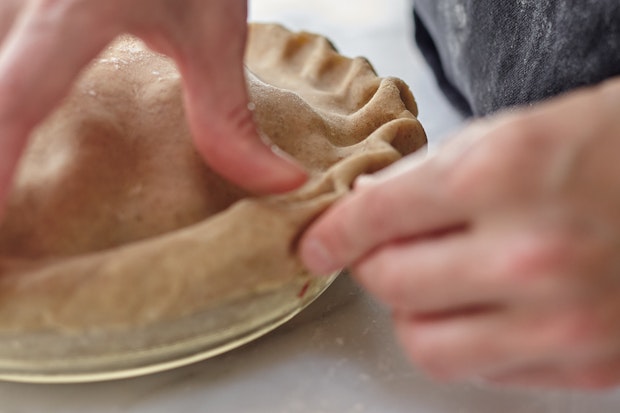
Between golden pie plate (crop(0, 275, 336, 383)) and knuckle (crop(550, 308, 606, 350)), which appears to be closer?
knuckle (crop(550, 308, 606, 350))

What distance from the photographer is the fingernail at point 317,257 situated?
691 mm

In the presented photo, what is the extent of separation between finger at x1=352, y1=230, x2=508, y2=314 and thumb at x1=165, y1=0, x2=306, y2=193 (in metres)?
0.16

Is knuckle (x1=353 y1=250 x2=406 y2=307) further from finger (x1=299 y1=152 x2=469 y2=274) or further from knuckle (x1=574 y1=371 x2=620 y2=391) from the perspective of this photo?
knuckle (x1=574 y1=371 x2=620 y2=391)

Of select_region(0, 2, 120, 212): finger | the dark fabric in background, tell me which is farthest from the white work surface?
the dark fabric in background

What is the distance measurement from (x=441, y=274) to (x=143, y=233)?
311 mm

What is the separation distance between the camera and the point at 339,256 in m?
0.69

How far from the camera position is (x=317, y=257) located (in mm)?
699

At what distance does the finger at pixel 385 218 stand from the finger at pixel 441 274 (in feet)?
0.04

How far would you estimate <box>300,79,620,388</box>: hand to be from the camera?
0.55 m

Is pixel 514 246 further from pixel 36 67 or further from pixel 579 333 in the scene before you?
pixel 36 67

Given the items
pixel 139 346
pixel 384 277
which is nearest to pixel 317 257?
pixel 384 277

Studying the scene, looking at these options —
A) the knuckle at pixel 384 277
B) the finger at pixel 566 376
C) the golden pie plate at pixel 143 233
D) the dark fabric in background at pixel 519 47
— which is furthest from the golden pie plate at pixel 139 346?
the dark fabric in background at pixel 519 47

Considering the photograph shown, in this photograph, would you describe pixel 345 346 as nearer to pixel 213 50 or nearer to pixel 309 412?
pixel 309 412

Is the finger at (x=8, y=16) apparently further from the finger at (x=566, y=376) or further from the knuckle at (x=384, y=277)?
the finger at (x=566, y=376)
